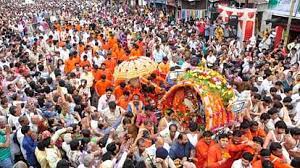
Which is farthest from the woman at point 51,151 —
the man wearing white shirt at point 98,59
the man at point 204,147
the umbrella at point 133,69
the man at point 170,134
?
the man wearing white shirt at point 98,59

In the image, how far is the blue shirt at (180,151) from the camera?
5875 mm

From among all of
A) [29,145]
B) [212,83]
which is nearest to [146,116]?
[212,83]

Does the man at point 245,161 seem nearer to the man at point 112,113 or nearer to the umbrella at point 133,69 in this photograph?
the man at point 112,113

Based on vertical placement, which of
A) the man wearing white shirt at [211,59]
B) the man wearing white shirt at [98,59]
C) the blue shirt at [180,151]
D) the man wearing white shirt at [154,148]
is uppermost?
the man wearing white shirt at [154,148]

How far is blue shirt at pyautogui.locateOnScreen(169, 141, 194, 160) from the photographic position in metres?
5.88

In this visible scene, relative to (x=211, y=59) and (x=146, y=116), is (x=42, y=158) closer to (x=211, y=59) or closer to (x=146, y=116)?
(x=146, y=116)

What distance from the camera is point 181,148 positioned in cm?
590

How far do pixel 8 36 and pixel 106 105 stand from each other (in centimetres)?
1021

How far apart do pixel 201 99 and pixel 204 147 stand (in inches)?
68.2

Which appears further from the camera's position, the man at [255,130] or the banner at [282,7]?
the banner at [282,7]

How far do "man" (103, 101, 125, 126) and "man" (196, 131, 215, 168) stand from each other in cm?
205

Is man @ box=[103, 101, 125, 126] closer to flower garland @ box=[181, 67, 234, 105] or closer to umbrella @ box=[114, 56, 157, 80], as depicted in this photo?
umbrella @ box=[114, 56, 157, 80]

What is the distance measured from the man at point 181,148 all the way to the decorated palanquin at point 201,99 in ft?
4.34

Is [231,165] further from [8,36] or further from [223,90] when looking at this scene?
[8,36]
